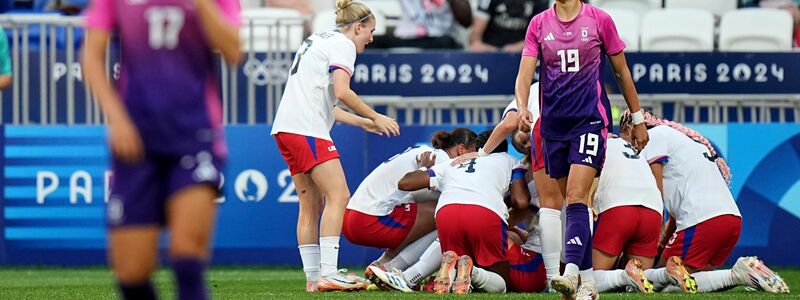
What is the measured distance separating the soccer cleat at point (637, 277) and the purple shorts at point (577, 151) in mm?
1105

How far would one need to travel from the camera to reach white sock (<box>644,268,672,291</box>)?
28.1 feet

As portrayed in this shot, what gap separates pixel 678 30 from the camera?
1492 cm

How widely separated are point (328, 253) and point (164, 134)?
3.97m

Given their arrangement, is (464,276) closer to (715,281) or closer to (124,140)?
(715,281)

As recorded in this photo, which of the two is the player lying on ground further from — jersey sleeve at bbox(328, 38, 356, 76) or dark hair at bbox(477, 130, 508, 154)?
jersey sleeve at bbox(328, 38, 356, 76)

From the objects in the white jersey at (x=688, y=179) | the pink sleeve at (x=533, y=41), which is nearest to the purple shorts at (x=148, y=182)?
the pink sleeve at (x=533, y=41)

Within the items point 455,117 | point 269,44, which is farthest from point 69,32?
point 455,117

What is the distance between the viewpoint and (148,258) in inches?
187

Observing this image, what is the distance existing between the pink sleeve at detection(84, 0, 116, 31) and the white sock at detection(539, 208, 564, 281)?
359 centimetres

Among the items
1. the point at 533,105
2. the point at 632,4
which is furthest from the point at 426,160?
the point at 632,4

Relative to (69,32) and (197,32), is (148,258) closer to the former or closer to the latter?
(197,32)

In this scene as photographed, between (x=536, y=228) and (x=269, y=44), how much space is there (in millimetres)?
4256

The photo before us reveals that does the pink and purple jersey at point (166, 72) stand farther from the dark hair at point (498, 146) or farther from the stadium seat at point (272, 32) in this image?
the stadium seat at point (272, 32)

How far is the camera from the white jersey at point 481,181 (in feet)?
28.3
